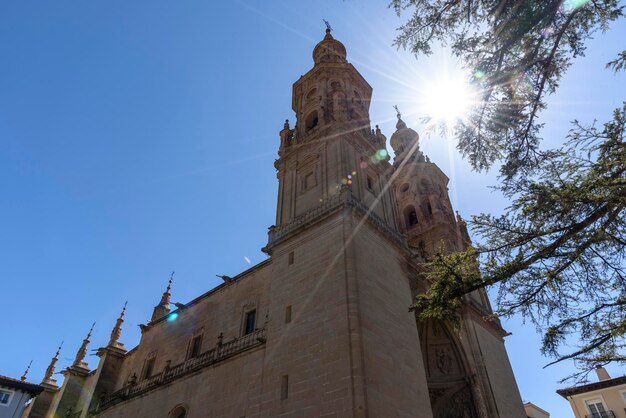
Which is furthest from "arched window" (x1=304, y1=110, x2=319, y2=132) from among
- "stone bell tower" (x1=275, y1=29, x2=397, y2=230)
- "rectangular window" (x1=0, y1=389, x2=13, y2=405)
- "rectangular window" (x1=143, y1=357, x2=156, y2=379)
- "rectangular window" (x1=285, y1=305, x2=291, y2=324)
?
"rectangular window" (x1=0, y1=389, x2=13, y2=405)

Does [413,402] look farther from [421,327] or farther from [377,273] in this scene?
[421,327]

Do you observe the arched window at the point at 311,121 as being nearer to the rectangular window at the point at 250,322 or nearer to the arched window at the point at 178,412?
the rectangular window at the point at 250,322

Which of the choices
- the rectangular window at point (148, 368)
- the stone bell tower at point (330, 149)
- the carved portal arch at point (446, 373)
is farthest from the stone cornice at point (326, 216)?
the rectangular window at point (148, 368)

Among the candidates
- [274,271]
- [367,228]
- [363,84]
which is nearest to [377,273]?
[367,228]

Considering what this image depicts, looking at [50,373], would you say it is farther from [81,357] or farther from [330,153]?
[330,153]

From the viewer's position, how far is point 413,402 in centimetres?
1255

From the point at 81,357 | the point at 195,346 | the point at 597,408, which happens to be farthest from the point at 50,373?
the point at 597,408

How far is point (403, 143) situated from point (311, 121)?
12.9 m

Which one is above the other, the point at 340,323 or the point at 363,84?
the point at 363,84

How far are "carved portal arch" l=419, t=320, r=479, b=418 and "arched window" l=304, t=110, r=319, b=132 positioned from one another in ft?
39.1

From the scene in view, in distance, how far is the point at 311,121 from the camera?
922 inches

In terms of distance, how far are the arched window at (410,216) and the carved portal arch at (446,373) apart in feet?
31.6

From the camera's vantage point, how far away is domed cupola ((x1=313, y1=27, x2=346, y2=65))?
25641 mm

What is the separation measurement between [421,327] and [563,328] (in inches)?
444
